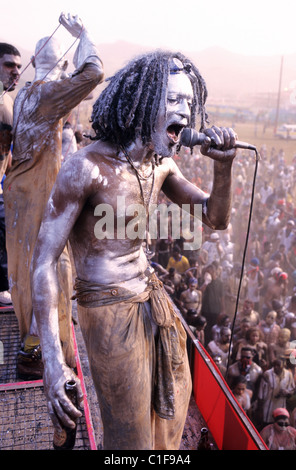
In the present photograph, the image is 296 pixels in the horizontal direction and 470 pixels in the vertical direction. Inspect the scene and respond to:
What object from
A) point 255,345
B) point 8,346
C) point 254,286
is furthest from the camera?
point 254,286

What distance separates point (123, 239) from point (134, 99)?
2.00 feet

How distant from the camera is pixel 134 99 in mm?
1880

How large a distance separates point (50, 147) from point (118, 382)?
6.19 ft

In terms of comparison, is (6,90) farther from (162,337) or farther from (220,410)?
(220,410)

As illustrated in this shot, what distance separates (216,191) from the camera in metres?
2.11

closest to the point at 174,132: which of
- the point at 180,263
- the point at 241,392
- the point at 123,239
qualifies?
the point at 123,239

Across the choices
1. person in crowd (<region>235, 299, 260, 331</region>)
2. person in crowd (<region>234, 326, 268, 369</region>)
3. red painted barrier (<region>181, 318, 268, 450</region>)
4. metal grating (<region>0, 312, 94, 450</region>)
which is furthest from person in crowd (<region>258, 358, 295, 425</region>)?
metal grating (<region>0, 312, 94, 450</region>)

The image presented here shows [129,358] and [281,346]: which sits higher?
[129,358]

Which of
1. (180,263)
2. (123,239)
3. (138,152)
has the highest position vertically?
(138,152)

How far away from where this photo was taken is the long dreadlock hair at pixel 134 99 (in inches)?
74.1

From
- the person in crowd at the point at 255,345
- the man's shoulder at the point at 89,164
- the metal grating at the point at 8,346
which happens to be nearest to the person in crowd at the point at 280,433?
the person in crowd at the point at 255,345

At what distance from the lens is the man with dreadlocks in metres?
1.83

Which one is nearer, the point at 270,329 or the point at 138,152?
the point at 138,152
